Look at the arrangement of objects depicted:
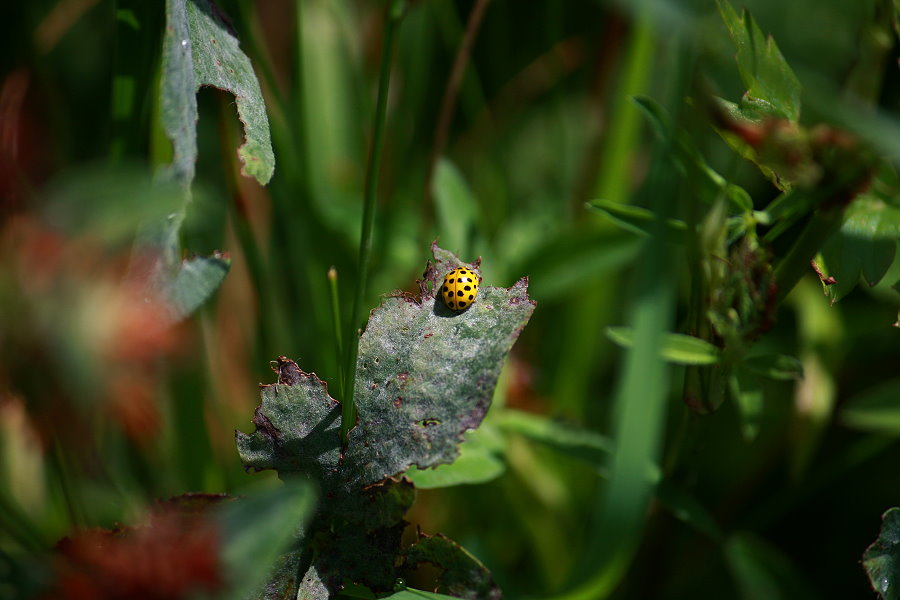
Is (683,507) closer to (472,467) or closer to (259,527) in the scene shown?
(472,467)

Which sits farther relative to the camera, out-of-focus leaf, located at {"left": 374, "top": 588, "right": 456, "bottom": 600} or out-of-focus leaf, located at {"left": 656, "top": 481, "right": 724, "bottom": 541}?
out-of-focus leaf, located at {"left": 656, "top": 481, "right": 724, "bottom": 541}

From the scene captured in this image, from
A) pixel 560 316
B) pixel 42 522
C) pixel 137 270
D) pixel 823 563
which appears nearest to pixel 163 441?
pixel 42 522

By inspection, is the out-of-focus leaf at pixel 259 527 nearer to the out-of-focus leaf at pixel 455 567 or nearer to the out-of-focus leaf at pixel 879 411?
the out-of-focus leaf at pixel 455 567

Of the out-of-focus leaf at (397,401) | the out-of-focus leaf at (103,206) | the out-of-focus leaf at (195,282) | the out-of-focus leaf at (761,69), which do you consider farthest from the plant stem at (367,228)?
the out-of-focus leaf at (761,69)

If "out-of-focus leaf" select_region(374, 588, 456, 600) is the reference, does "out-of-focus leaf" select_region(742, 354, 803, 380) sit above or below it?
above

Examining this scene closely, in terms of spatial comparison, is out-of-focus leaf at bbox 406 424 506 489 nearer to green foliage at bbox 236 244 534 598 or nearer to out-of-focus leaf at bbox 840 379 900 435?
green foliage at bbox 236 244 534 598

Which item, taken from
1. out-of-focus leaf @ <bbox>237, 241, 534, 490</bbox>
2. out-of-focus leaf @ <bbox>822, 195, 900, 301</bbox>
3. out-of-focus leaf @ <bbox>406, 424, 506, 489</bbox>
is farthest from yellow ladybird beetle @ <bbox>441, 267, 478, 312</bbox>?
out-of-focus leaf @ <bbox>822, 195, 900, 301</bbox>
